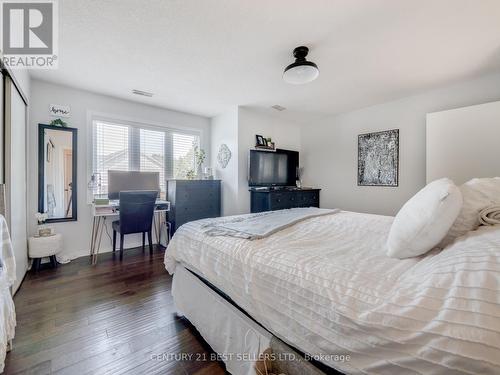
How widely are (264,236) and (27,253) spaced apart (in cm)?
314

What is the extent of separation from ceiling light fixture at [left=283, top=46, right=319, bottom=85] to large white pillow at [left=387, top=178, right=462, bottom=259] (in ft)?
5.35

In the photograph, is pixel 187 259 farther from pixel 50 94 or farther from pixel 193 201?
pixel 50 94

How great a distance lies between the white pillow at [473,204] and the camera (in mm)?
1025

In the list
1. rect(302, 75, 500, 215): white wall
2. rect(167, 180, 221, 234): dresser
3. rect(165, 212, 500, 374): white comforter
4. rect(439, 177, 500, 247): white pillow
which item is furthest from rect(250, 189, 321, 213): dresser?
rect(439, 177, 500, 247): white pillow

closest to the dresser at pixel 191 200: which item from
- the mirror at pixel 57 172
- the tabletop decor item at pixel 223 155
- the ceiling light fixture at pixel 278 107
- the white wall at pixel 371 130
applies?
the tabletop decor item at pixel 223 155

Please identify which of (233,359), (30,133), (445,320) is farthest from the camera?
(30,133)

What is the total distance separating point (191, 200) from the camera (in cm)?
377

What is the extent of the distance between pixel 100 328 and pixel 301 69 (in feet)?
9.17

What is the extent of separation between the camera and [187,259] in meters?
1.64

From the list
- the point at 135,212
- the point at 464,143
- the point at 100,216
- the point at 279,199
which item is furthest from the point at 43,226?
the point at 464,143

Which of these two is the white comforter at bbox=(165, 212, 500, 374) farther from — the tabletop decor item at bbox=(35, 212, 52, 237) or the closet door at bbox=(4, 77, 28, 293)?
the tabletop decor item at bbox=(35, 212, 52, 237)

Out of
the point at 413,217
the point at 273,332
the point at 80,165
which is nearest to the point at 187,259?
the point at 273,332

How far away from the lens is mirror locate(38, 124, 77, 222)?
2.95 m

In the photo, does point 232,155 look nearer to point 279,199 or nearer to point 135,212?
point 279,199
